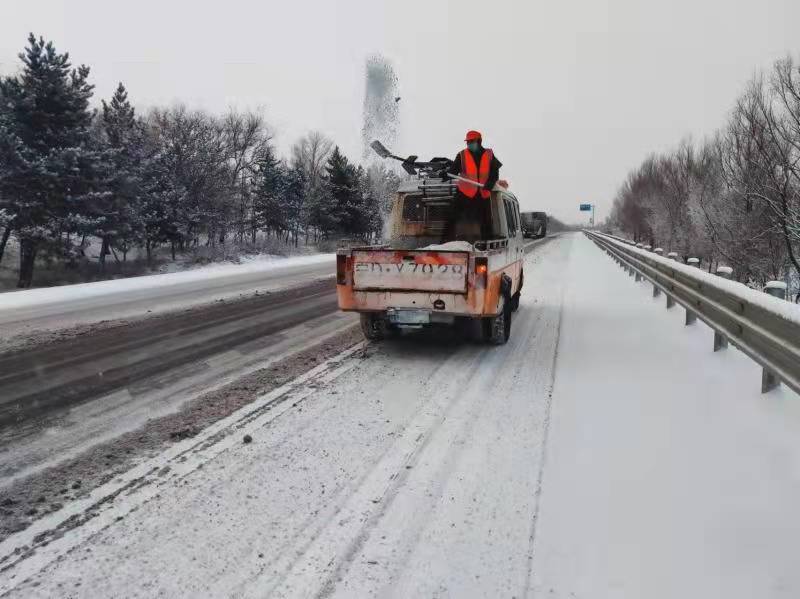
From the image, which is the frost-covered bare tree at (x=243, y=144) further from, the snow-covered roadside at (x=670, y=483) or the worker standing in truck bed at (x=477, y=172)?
the snow-covered roadside at (x=670, y=483)

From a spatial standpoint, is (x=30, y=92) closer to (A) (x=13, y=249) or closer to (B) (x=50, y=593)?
(A) (x=13, y=249)

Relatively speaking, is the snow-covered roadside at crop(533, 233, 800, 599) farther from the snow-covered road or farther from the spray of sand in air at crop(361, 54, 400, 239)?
the spray of sand in air at crop(361, 54, 400, 239)

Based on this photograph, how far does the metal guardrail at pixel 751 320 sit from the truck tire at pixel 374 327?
13.6ft

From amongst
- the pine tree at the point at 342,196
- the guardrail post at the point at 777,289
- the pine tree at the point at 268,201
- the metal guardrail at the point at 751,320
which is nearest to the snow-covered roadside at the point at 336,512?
the metal guardrail at the point at 751,320

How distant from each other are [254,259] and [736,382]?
95.4ft

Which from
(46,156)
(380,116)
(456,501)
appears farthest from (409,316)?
(380,116)

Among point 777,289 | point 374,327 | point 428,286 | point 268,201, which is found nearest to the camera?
point 777,289

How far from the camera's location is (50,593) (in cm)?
227

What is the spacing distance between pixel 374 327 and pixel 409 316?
3.45 ft

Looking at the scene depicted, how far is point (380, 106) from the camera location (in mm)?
68500

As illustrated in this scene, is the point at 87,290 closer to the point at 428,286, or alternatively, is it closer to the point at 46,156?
the point at 428,286

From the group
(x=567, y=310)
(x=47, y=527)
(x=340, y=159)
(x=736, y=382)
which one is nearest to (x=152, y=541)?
(x=47, y=527)

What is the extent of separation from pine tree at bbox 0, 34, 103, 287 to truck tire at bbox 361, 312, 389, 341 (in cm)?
2374

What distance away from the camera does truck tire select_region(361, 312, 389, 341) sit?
23.6 feet
